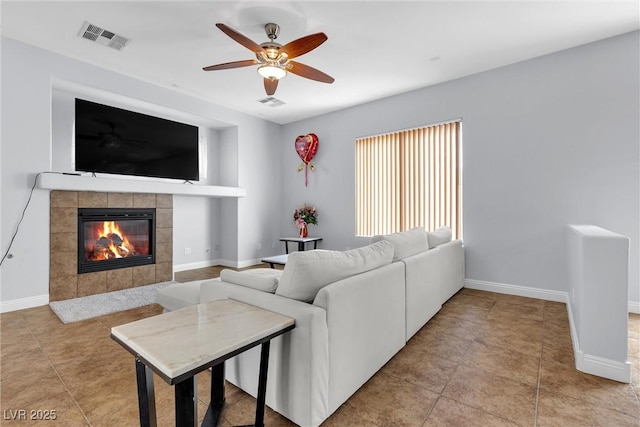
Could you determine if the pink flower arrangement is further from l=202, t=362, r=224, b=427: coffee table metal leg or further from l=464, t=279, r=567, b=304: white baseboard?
l=202, t=362, r=224, b=427: coffee table metal leg

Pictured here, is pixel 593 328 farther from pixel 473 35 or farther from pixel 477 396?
pixel 473 35

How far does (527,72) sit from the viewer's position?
11.9ft

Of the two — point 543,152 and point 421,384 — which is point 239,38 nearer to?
point 421,384

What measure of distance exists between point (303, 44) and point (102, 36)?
2.26 meters

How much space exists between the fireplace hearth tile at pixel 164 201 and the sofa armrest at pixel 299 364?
3680 mm

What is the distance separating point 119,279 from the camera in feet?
13.5

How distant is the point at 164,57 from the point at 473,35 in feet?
11.5

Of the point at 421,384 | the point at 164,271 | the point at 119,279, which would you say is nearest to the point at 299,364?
the point at 421,384

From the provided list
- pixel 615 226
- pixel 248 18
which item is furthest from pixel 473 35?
pixel 615 226

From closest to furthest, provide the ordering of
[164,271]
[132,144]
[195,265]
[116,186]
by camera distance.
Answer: [116,186] < [132,144] < [164,271] < [195,265]

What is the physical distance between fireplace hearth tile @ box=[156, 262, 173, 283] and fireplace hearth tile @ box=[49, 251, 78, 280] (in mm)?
1021

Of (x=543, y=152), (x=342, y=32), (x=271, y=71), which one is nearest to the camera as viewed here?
(x=271, y=71)

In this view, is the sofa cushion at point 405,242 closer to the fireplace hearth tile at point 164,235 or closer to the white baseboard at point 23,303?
the fireplace hearth tile at point 164,235

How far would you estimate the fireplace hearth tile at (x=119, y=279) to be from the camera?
13.2 feet
